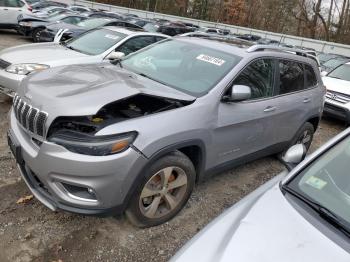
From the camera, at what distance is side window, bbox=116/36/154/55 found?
23.9 feet

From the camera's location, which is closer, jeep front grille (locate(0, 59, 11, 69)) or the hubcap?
the hubcap

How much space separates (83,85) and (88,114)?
19.1 inches

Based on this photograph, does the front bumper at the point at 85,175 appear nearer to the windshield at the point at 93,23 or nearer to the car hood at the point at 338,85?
the car hood at the point at 338,85

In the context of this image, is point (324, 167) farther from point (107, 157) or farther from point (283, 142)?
point (283, 142)

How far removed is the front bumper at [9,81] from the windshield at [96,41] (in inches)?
63.6

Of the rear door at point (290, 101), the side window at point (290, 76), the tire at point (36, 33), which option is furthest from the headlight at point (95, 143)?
the tire at point (36, 33)

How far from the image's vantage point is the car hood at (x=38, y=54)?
5992 mm

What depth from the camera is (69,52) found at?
22.2ft

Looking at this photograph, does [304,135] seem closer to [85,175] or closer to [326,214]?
[326,214]

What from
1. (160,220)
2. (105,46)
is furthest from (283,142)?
(105,46)

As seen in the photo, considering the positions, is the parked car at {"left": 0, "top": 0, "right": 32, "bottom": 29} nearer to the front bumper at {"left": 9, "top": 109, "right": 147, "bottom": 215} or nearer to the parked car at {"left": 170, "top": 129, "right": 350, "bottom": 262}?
the front bumper at {"left": 9, "top": 109, "right": 147, "bottom": 215}

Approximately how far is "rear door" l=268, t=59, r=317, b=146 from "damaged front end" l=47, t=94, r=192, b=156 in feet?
5.05

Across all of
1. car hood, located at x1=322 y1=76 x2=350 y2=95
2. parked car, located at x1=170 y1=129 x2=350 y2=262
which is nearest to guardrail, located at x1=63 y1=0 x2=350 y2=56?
car hood, located at x1=322 y1=76 x2=350 y2=95

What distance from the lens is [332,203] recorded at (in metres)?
2.16
